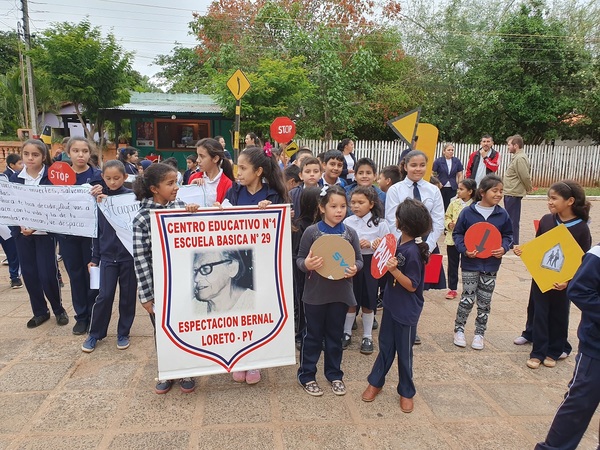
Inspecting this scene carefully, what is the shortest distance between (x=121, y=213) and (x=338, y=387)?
2.22m

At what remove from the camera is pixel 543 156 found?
58.2 ft

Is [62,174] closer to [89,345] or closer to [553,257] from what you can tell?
[89,345]

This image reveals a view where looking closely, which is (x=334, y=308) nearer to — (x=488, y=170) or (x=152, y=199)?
(x=152, y=199)

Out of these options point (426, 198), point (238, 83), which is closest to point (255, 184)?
point (426, 198)

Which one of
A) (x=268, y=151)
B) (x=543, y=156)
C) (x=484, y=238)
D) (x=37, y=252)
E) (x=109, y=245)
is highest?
(x=543, y=156)

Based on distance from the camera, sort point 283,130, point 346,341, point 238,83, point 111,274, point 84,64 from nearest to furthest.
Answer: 1. point 111,274
2. point 346,341
3. point 238,83
4. point 283,130
5. point 84,64

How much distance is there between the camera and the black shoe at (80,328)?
3982 mm

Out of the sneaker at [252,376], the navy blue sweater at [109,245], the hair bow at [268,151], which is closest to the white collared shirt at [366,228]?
the hair bow at [268,151]

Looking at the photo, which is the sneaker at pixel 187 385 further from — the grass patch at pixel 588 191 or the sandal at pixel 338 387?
the grass patch at pixel 588 191

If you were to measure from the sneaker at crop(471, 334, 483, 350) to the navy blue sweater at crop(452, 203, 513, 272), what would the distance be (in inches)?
24.6

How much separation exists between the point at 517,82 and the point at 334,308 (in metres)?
18.3

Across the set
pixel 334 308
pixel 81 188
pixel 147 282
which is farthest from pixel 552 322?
pixel 81 188

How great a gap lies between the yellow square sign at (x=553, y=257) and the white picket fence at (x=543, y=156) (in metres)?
14.4

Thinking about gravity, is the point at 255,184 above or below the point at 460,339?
above
